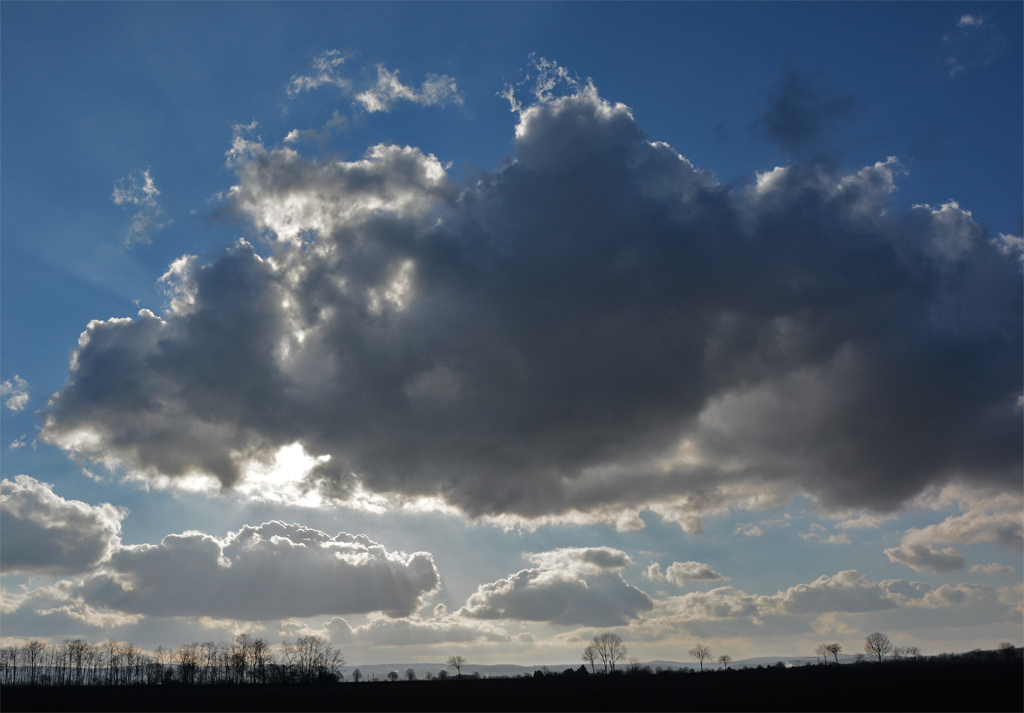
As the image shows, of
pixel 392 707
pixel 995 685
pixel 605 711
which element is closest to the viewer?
pixel 605 711

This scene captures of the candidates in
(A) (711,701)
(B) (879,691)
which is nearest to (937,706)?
(B) (879,691)

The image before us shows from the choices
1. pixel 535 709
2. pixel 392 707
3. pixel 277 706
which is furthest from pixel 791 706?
pixel 277 706

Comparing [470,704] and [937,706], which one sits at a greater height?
[937,706]

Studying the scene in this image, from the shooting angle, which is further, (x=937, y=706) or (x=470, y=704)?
(x=470, y=704)

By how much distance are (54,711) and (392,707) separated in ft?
159

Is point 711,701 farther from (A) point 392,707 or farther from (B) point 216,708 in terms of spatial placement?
(B) point 216,708

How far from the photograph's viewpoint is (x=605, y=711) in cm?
8369

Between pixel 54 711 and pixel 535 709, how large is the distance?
6981 cm

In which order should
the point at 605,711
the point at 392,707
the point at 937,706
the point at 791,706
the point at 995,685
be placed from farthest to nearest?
1. the point at 392,707
2. the point at 995,685
3. the point at 605,711
4. the point at 791,706
5. the point at 937,706

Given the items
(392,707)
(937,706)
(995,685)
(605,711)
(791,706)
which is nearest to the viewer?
(937,706)

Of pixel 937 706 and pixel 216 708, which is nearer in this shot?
pixel 937 706

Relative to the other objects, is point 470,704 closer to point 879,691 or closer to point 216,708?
point 216,708

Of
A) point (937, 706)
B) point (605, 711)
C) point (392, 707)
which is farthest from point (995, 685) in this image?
point (392, 707)

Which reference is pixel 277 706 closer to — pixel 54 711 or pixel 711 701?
pixel 54 711
